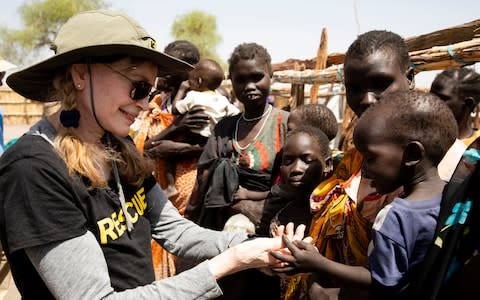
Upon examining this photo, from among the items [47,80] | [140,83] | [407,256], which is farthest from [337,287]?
[47,80]

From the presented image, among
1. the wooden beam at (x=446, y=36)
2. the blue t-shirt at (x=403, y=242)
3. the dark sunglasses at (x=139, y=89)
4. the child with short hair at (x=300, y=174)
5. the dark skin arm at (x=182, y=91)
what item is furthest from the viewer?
the dark skin arm at (x=182, y=91)

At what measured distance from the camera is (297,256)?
5.96 feet

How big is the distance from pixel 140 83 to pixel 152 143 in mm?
2412

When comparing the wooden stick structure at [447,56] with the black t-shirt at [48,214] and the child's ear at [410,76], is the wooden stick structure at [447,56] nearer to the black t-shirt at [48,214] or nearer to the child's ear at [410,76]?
the child's ear at [410,76]

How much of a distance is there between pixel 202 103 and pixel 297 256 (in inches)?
104

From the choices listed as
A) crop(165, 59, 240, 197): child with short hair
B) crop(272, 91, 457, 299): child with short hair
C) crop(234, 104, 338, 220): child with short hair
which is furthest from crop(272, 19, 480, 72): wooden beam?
crop(272, 91, 457, 299): child with short hair

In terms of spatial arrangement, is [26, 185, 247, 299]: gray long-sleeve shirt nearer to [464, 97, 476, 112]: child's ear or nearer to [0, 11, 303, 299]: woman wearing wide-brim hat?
[0, 11, 303, 299]: woman wearing wide-brim hat

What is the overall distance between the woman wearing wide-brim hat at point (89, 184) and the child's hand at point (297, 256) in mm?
107

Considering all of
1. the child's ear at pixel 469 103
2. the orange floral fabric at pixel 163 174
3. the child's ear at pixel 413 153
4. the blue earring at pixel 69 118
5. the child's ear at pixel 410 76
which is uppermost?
the child's ear at pixel 410 76

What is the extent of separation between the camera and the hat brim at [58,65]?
1800mm

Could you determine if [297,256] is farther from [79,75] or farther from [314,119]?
[314,119]

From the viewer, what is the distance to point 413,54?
3424 mm

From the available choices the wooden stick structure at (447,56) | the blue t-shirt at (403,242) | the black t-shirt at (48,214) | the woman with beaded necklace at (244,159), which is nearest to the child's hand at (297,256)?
the blue t-shirt at (403,242)

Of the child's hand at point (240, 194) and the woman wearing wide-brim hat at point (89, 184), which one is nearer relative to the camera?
the woman wearing wide-brim hat at point (89, 184)
